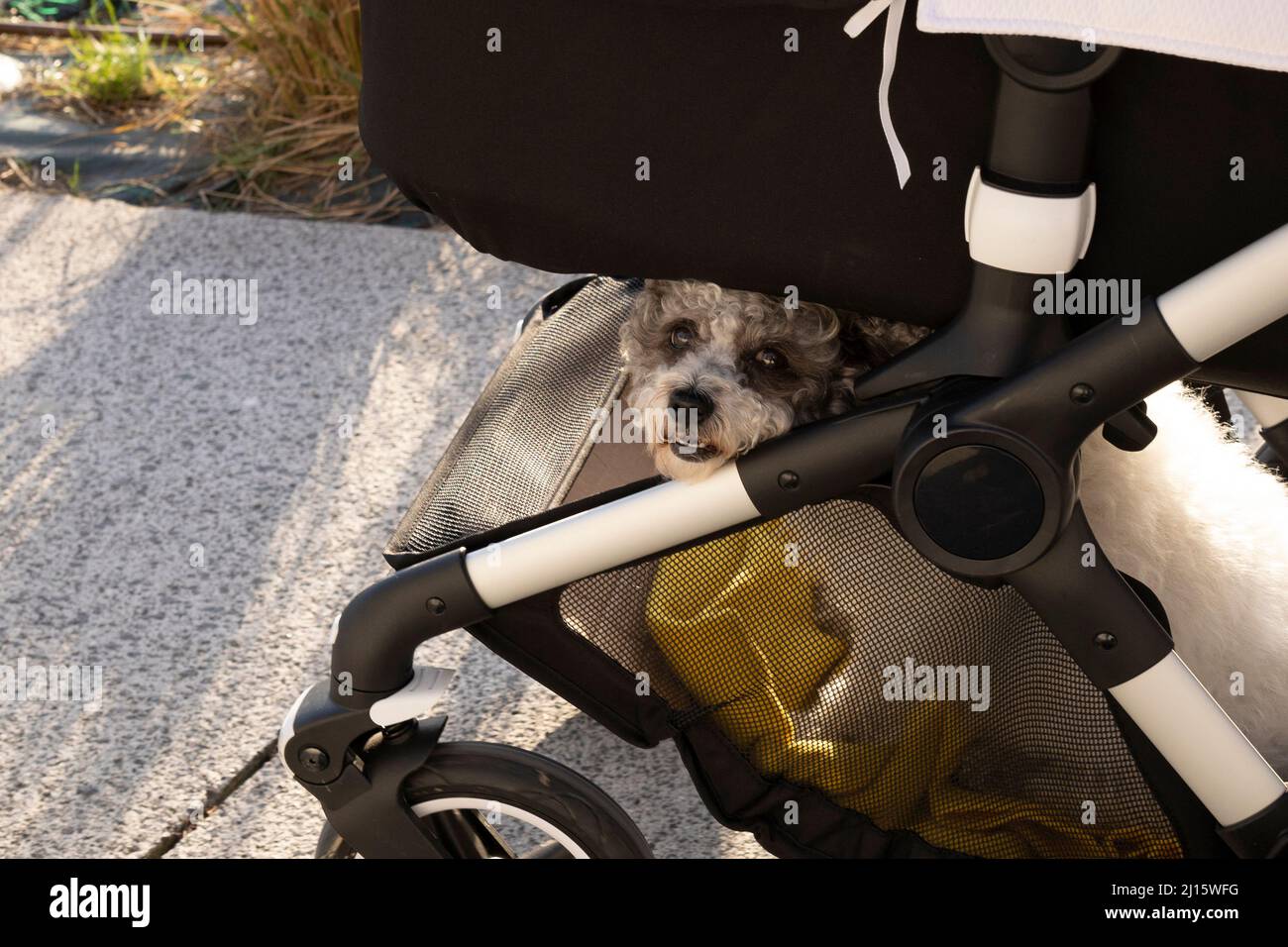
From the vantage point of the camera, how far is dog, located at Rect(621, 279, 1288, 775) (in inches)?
60.7

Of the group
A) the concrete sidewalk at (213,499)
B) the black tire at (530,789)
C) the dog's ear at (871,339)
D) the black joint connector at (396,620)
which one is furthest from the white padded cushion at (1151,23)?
the concrete sidewalk at (213,499)

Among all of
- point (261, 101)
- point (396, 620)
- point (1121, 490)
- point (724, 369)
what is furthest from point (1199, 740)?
point (261, 101)

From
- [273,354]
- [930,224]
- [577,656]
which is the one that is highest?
[930,224]

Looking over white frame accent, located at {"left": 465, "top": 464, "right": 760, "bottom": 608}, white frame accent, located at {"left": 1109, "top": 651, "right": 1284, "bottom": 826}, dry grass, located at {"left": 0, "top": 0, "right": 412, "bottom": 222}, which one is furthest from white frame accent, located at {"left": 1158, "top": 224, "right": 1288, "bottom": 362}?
dry grass, located at {"left": 0, "top": 0, "right": 412, "bottom": 222}

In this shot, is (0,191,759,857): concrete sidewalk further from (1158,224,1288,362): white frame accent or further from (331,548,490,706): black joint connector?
(1158,224,1288,362): white frame accent

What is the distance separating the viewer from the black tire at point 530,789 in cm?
148

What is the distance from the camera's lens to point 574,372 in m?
1.89

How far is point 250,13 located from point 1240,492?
339cm

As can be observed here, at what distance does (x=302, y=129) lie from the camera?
399cm

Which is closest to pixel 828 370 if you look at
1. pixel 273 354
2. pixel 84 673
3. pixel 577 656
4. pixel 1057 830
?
pixel 577 656

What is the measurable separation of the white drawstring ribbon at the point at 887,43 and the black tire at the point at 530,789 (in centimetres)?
74

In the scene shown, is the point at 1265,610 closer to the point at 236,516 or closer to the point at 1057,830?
the point at 1057,830

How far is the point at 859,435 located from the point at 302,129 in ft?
10.1

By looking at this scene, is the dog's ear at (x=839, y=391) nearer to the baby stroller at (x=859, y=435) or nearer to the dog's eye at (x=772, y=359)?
the dog's eye at (x=772, y=359)
